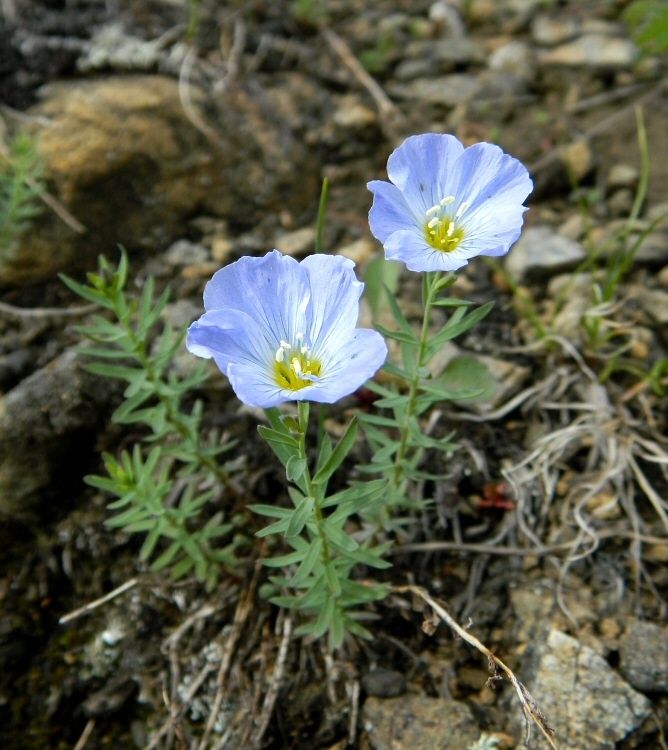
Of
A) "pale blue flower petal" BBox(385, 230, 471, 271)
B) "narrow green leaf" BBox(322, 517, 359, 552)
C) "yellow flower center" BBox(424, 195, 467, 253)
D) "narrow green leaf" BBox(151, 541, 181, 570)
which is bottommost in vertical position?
"narrow green leaf" BBox(151, 541, 181, 570)

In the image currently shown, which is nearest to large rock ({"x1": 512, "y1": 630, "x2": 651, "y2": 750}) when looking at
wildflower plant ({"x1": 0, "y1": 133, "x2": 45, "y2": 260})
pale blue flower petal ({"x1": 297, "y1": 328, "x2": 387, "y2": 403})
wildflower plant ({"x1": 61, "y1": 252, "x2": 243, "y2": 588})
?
wildflower plant ({"x1": 61, "y1": 252, "x2": 243, "y2": 588})

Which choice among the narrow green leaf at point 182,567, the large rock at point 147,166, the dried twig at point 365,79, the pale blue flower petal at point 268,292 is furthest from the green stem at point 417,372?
the dried twig at point 365,79

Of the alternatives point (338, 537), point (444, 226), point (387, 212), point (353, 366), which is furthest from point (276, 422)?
point (444, 226)

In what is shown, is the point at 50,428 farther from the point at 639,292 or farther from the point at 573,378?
the point at 639,292

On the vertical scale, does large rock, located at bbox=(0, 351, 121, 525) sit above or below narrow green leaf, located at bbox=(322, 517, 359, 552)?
below

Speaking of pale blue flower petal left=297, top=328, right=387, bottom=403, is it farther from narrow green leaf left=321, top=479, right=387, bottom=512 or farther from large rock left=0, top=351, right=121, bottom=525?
large rock left=0, top=351, right=121, bottom=525

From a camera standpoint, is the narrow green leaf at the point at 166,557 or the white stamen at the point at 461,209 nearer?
the white stamen at the point at 461,209

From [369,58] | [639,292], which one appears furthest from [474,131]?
[639,292]

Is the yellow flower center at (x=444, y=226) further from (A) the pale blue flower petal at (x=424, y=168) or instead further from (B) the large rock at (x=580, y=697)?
(B) the large rock at (x=580, y=697)
